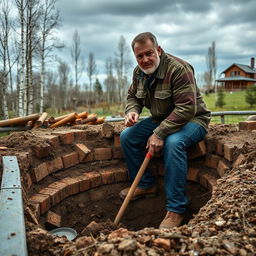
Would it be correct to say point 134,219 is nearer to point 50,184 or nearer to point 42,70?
point 50,184

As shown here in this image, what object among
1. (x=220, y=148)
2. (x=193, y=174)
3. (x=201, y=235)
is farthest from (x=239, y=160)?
(x=201, y=235)

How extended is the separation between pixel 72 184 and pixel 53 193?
324mm

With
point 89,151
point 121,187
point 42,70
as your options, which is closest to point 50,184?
point 89,151

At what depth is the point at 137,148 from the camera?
3164mm

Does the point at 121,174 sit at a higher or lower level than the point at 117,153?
lower

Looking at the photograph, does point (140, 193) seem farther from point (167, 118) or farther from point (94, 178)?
point (167, 118)

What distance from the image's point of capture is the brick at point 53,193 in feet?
9.20

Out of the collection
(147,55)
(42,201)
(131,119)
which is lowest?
(42,201)

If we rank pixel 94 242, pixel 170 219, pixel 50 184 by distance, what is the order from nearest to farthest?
pixel 94 242 < pixel 170 219 < pixel 50 184

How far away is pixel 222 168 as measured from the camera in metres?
2.89

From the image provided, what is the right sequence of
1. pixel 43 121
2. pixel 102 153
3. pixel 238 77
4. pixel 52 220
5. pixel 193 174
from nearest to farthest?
1. pixel 52 220
2. pixel 193 174
3. pixel 102 153
4. pixel 43 121
5. pixel 238 77

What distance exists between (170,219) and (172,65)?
1462 millimetres

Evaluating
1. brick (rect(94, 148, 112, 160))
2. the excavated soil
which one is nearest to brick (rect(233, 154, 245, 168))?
the excavated soil

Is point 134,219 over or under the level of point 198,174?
under
